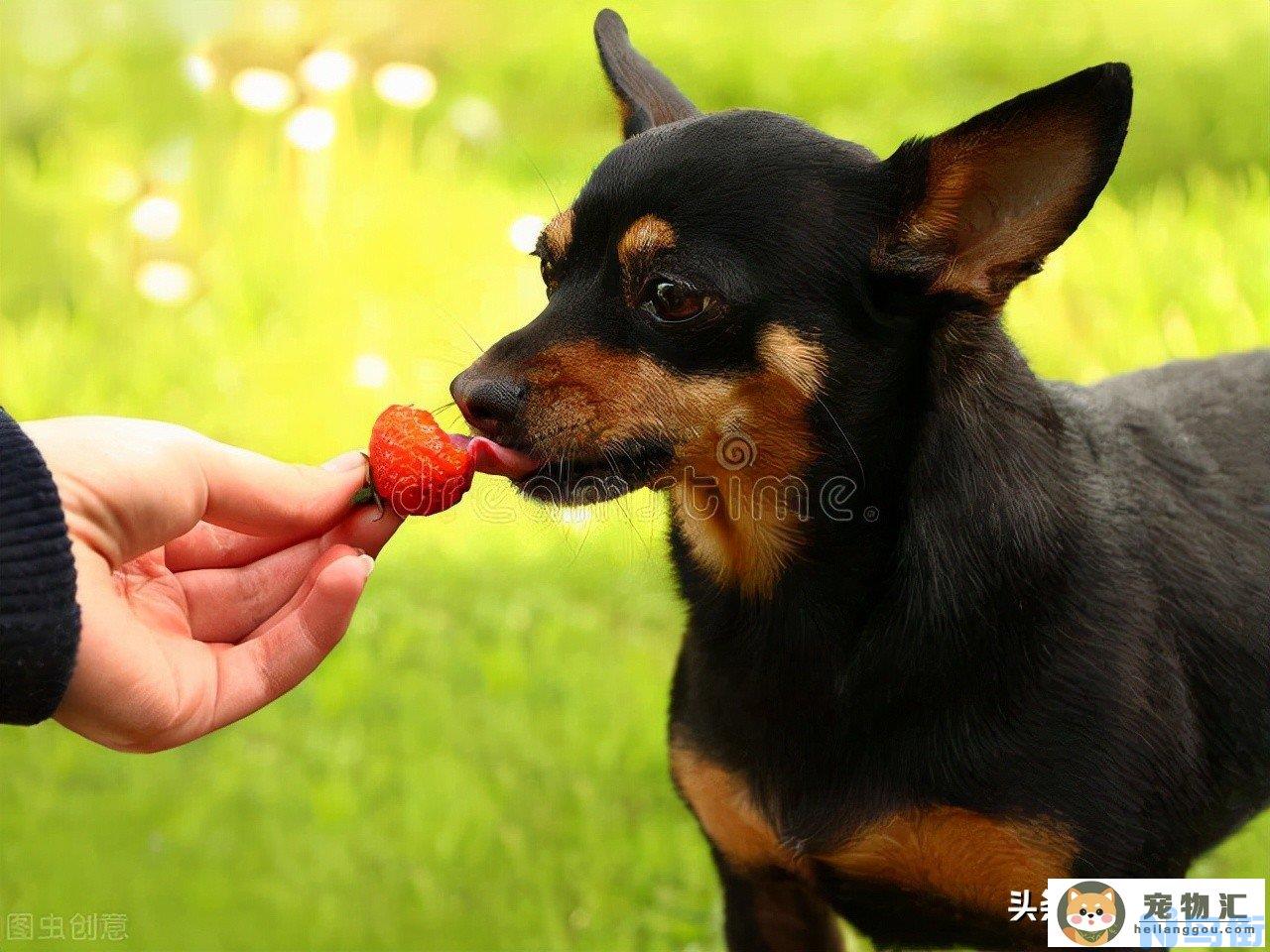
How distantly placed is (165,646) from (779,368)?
117 centimetres

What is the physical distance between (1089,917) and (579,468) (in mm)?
1234

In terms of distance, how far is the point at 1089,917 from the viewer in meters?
2.52

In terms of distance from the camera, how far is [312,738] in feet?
13.9

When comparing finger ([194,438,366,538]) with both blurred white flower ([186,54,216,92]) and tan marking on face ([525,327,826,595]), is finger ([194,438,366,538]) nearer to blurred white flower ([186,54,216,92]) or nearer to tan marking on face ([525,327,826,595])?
tan marking on face ([525,327,826,595])

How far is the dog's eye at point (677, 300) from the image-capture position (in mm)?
2514

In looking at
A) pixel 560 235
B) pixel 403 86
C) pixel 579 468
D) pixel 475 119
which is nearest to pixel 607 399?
pixel 579 468

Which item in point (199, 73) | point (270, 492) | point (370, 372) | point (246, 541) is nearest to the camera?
point (270, 492)

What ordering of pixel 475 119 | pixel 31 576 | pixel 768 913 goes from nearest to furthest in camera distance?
pixel 31 576 → pixel 768 913 → pixel 475 119

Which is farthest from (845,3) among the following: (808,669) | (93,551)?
(93,551)

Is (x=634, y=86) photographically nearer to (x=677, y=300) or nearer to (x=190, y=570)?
(x=677, y=300)

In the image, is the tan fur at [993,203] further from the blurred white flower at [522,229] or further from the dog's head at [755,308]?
the blurred white flower at [522,229]

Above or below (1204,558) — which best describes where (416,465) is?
above

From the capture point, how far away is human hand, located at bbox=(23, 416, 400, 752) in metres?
2.17

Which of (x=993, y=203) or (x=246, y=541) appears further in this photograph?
(x=246, y=541)
